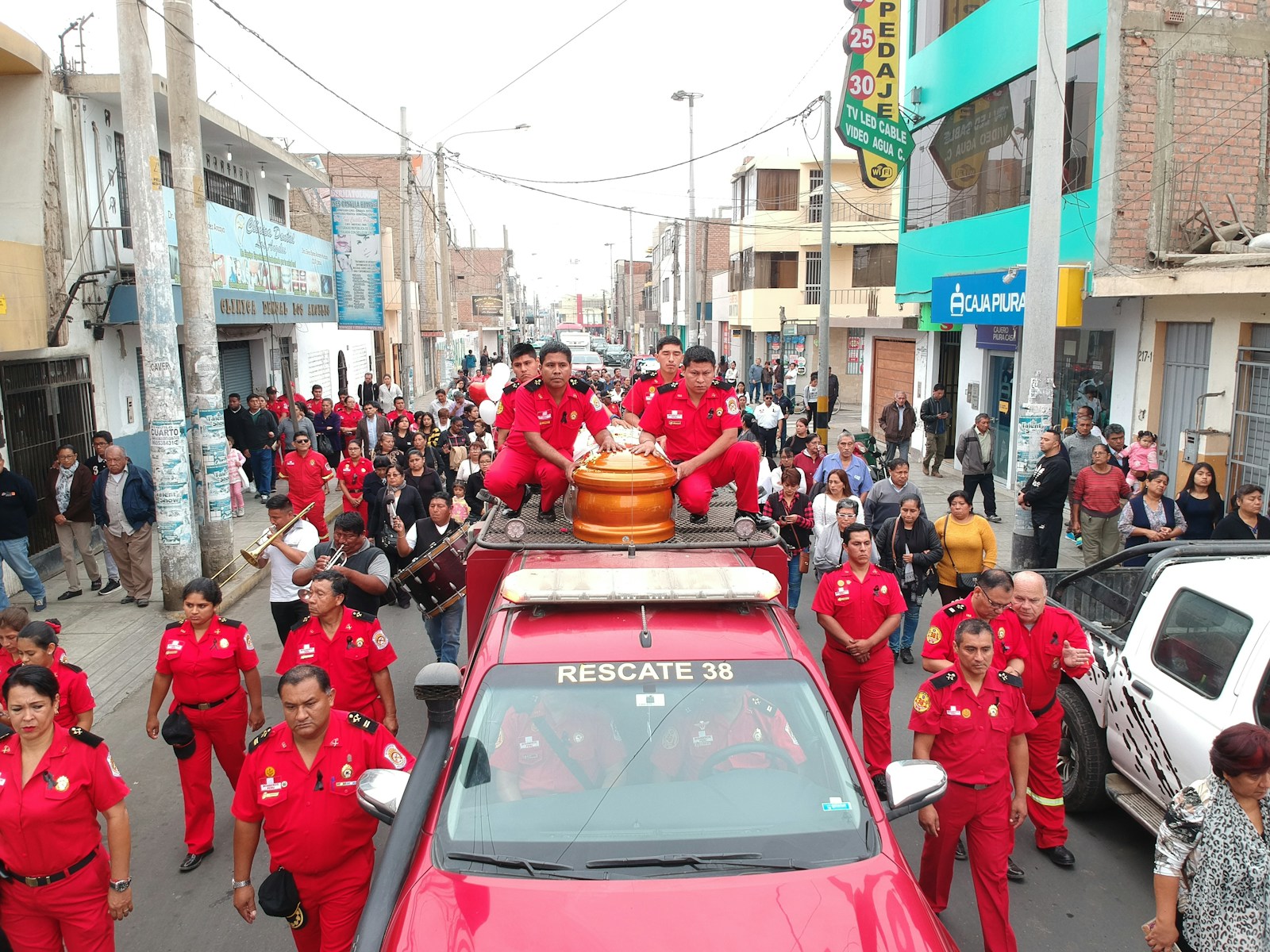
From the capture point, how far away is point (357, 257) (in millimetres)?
24078

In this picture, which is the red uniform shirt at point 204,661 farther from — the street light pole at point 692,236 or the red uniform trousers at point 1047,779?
the street light pole at point 692,236

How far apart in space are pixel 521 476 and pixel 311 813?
2923 mm

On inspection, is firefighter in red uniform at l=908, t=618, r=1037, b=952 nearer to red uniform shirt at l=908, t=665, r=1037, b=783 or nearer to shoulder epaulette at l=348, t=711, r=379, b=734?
red uniform shirt at l=908, t=665, r=1037, b=783

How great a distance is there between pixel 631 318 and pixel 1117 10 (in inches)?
3047

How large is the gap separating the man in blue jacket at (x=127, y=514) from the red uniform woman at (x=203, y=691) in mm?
5917

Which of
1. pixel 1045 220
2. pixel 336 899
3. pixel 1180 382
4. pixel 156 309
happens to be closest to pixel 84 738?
pixel 336 899

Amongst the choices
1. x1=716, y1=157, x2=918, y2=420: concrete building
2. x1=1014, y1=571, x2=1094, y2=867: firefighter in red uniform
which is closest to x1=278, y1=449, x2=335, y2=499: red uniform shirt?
x1=1014, y1=571, x2=1094, y2=867: firefighter in red uniform

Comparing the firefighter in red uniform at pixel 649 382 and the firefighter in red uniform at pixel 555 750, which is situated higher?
the firefighter in red uniform at pixel 649 382

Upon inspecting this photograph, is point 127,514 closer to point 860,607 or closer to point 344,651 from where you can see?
point 344,651

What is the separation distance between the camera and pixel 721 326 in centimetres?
5547

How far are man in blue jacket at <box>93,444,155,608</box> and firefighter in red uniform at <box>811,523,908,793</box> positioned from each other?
8.07 metres

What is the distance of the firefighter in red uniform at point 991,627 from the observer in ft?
18.3

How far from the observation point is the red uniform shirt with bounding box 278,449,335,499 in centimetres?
1196

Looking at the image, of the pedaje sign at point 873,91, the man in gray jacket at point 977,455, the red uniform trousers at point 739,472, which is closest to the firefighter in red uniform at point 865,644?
the red uniform trousers at point 739,472
